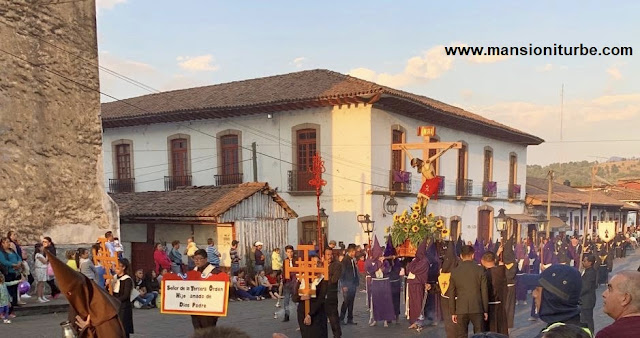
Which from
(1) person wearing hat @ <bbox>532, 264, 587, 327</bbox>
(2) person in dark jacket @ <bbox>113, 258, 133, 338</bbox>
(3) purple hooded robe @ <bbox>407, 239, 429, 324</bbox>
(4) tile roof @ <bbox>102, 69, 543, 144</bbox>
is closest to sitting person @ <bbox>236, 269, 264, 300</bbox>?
(3) purple hooded robe @ <bbox>407, 239, 429, 324</bbox>

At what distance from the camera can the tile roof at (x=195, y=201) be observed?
54.9 feet

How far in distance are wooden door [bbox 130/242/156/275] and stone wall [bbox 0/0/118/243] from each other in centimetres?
334

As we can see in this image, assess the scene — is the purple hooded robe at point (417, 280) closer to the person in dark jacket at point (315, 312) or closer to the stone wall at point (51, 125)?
the person in dark jacket at point (315, 312)

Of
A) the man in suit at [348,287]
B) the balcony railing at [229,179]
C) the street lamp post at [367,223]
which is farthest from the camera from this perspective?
the balcony railing at [229,179]

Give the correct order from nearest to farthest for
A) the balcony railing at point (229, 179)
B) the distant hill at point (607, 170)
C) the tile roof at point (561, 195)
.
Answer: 1. the balcony railing at point (229, 179)
2. the tile roof at point (561, 195)
3. the distant hill at point (607, 170)

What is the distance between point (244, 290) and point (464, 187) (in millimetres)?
15434

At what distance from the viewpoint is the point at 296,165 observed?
22375 mm

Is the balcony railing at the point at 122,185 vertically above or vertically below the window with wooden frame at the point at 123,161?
below

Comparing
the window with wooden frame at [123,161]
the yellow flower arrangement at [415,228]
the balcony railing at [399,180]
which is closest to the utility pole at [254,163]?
the balcony railing at [399,180]

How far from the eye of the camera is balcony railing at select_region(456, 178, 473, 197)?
26.2 metres

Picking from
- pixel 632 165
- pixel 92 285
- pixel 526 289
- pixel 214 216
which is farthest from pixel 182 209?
pixel 632 165

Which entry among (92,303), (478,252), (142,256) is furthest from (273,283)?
(92,303)

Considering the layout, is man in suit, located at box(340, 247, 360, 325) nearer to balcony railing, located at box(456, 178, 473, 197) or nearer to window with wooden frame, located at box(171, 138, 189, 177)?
window with wooden frame, located at box(171, 138, 189, 177)

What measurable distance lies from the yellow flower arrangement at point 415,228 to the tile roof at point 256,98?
920 centimetres
